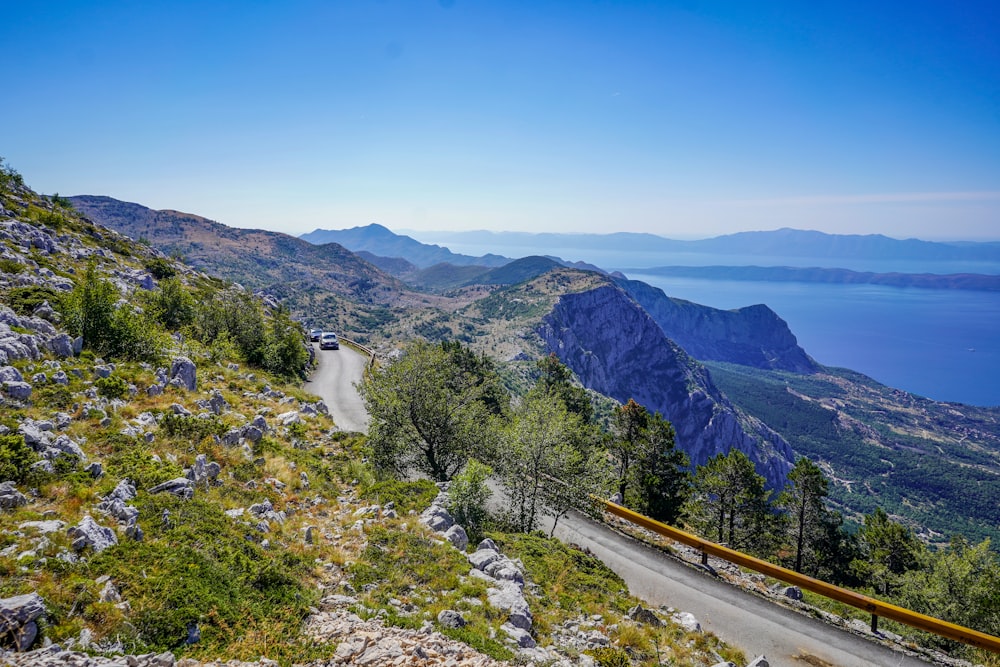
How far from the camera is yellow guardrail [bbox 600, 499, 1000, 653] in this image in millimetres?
13281

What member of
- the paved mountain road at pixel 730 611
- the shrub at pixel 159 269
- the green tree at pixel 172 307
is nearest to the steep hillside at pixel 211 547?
the paved mountain road at pixel 730 611

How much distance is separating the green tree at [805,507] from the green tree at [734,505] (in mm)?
2561

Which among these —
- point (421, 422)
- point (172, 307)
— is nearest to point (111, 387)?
point (421, 422)

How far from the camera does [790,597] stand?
16.3m

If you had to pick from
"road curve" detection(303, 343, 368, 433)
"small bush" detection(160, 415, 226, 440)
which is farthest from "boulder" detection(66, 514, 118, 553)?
"road curve" detection(303, 343, 368, 433)

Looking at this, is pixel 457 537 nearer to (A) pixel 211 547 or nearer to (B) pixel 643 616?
(B) pixel 643 616

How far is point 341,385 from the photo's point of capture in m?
40.5

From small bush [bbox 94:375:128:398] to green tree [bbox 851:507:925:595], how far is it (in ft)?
152

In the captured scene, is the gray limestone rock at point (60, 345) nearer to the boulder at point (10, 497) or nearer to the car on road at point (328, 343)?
the boulder at point (10, 497)

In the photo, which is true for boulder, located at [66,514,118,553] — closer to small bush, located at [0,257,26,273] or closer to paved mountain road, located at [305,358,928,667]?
paved mountain road, located at [305,358,928,667]

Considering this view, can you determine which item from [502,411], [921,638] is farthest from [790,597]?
[502,411]

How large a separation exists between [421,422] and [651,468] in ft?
63.6

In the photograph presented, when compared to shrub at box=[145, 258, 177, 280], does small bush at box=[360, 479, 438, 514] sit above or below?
below

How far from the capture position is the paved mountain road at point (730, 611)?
13.3m
